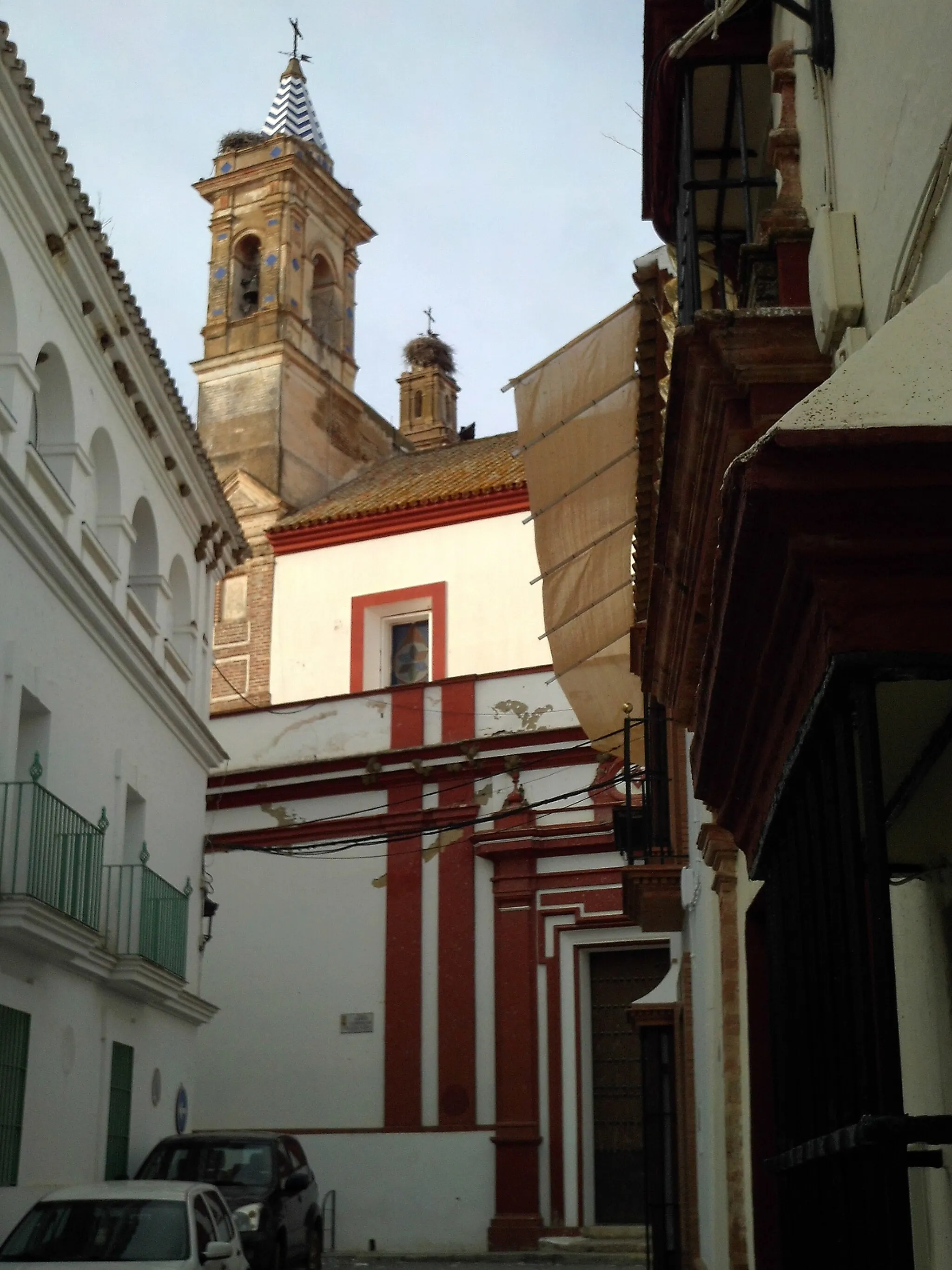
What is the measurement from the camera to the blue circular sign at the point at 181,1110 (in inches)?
632

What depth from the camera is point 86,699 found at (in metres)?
13.5

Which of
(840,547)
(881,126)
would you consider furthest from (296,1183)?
(840,547)

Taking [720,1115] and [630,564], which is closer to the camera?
[720,1115]

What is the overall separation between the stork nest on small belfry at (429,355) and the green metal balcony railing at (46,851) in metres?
25.8

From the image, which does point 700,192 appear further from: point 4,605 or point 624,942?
point 624,942

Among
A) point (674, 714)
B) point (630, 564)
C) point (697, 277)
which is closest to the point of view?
point (697, 277)

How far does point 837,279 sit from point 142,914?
34.3ft

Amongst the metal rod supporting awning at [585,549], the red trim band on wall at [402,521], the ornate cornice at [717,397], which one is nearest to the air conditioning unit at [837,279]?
the ornate cornice at [717,397]

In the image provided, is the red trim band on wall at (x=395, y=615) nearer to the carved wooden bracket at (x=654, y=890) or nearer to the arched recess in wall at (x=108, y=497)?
the arched recess in wall at (x=108, y=497)

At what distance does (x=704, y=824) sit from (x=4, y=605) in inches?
222

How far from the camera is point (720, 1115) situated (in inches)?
374

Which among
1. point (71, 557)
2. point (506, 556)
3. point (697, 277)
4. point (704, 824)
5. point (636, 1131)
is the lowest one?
point (636, 1131)

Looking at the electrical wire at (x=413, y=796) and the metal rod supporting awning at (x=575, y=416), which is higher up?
the metal rod supporting awning at (x=575, y=416)

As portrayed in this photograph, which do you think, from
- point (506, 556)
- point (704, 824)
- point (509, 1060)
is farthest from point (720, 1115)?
point (506, 556)
